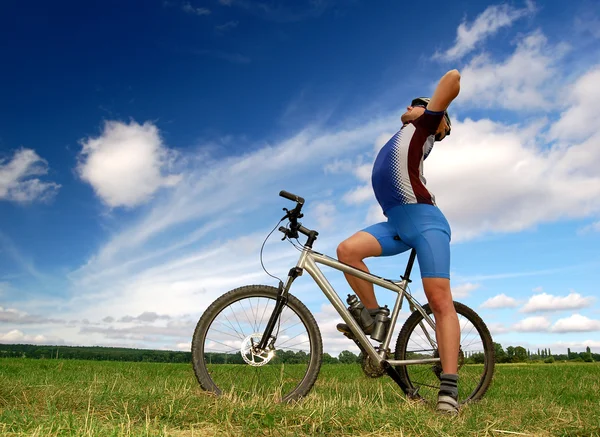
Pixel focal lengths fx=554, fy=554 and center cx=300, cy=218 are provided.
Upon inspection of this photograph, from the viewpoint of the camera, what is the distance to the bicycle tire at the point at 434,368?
17.0ft

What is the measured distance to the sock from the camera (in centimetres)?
461

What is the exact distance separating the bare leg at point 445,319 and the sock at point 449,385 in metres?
0.05

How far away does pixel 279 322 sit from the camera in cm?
457

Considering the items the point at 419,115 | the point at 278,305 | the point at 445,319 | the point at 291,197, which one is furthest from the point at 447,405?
the point at 419,115

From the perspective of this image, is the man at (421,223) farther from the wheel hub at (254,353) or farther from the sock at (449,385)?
the wheel hub at (254,353)

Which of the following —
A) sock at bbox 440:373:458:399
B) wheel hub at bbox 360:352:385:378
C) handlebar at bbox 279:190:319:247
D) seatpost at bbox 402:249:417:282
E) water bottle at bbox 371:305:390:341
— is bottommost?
sock at bbox 440:373:458:399

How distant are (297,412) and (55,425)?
1.51 m

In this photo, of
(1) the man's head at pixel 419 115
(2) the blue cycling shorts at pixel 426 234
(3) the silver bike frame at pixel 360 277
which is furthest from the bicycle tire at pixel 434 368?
(1) the man's head at pixel 419 115

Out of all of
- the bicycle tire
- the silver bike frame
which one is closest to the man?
the silver bike frame

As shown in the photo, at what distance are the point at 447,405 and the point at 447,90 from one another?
8.37 ft

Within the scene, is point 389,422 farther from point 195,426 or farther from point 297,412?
point 195,426

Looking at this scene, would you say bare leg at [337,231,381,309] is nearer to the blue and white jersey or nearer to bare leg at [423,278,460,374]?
the blue and white jersey

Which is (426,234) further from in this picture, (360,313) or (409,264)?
(360,313)

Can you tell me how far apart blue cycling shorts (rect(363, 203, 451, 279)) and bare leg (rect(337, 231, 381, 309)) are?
0.89 feet
